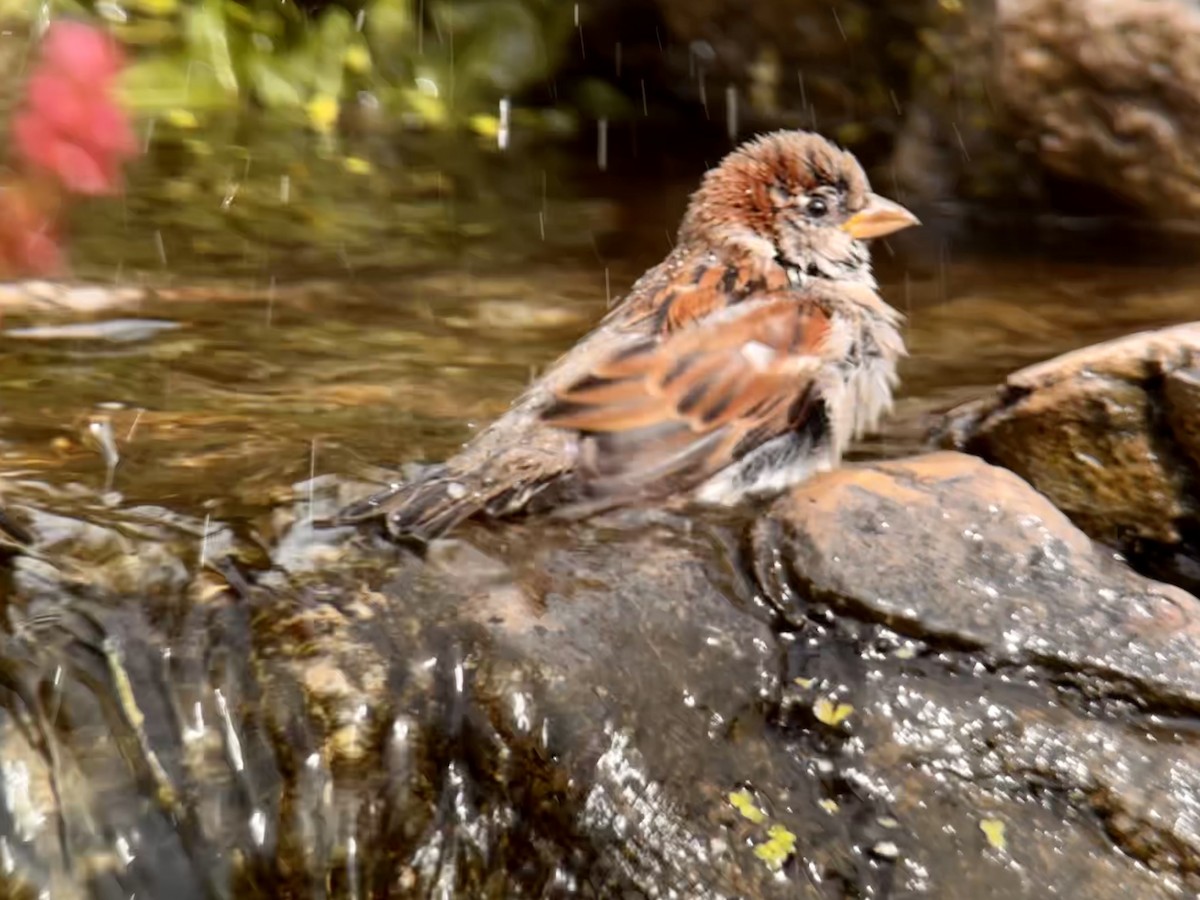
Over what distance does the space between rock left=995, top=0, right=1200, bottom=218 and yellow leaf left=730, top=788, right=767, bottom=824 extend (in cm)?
431

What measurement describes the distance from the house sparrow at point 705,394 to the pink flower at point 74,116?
1.29 meters

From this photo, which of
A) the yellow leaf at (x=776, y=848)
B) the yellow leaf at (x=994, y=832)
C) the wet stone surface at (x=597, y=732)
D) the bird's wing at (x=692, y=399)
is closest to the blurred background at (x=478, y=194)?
the bird's wing at (x=692, y=399)

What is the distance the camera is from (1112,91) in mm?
6277

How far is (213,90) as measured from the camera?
8.16 m

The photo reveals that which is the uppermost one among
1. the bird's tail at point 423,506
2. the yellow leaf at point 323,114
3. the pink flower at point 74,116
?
the yellow leaf at point 323,114

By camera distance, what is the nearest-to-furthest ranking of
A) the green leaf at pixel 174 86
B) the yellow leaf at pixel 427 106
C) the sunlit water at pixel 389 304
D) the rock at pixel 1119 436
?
the rock at pixel 1119 436
the sunlit water at pixel 389 304
the green leaf at pixel 174 86
the yellow leaf at pixel 427 106

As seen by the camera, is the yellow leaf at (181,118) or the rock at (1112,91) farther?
the yellow leaf at (181,118)

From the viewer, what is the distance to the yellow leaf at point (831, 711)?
9.71ft

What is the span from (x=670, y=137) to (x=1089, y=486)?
A: 4.82m

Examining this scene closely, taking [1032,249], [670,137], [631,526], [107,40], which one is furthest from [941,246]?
[107,40]

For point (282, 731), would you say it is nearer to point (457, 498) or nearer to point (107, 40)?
point (457, 498)

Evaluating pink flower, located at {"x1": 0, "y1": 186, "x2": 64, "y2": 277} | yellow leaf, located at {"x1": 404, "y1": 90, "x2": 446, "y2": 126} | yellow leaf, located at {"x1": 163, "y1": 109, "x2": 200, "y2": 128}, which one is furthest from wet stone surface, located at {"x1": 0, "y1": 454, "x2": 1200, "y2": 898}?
yellow leaf, located at {"x1": 404, "y1": 90, "x2": 446, "y2": 126}

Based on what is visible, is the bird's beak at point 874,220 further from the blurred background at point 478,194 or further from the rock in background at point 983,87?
the rock in background at point 983,87

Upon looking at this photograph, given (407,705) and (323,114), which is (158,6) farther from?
(407,705)
